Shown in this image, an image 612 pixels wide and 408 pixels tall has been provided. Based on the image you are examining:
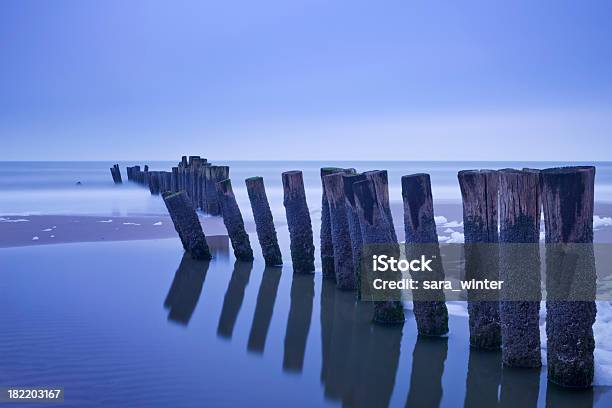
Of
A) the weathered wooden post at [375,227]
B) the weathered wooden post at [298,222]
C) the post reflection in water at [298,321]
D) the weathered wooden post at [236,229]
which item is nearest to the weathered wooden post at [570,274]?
the weathered wooden post at [375,227]

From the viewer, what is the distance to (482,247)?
230 inches

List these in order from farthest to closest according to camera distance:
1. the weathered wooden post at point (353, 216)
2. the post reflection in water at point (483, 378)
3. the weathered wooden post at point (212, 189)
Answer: the weathered wooden post at point (212, 189) < the weathered wooden post at point (353, 216) < the post reflection in water at point (483, 378)

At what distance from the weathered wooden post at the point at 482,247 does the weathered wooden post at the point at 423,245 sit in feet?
1.42

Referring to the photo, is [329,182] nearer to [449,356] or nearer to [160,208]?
[449,356]

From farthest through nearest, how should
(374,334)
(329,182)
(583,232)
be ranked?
(329,182) → (374,334) → (583,232)

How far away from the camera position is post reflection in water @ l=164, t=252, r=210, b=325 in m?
7.76

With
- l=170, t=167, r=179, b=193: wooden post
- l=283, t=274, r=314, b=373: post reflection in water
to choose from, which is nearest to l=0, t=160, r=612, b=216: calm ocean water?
l=170, t=167, r=179, b=193: wooden post

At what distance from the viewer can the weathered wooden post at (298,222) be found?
961 cm

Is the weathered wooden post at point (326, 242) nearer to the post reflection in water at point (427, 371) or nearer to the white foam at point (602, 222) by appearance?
the post reflection in water at point (427, 371)

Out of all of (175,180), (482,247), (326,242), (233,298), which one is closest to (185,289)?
(233,298)

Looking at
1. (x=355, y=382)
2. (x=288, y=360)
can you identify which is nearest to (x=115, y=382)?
(x=288, y=360)

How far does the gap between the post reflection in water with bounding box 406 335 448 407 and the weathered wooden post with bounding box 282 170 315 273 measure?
11.4ft

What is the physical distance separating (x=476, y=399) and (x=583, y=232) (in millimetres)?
1540

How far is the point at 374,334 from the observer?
668 cm
